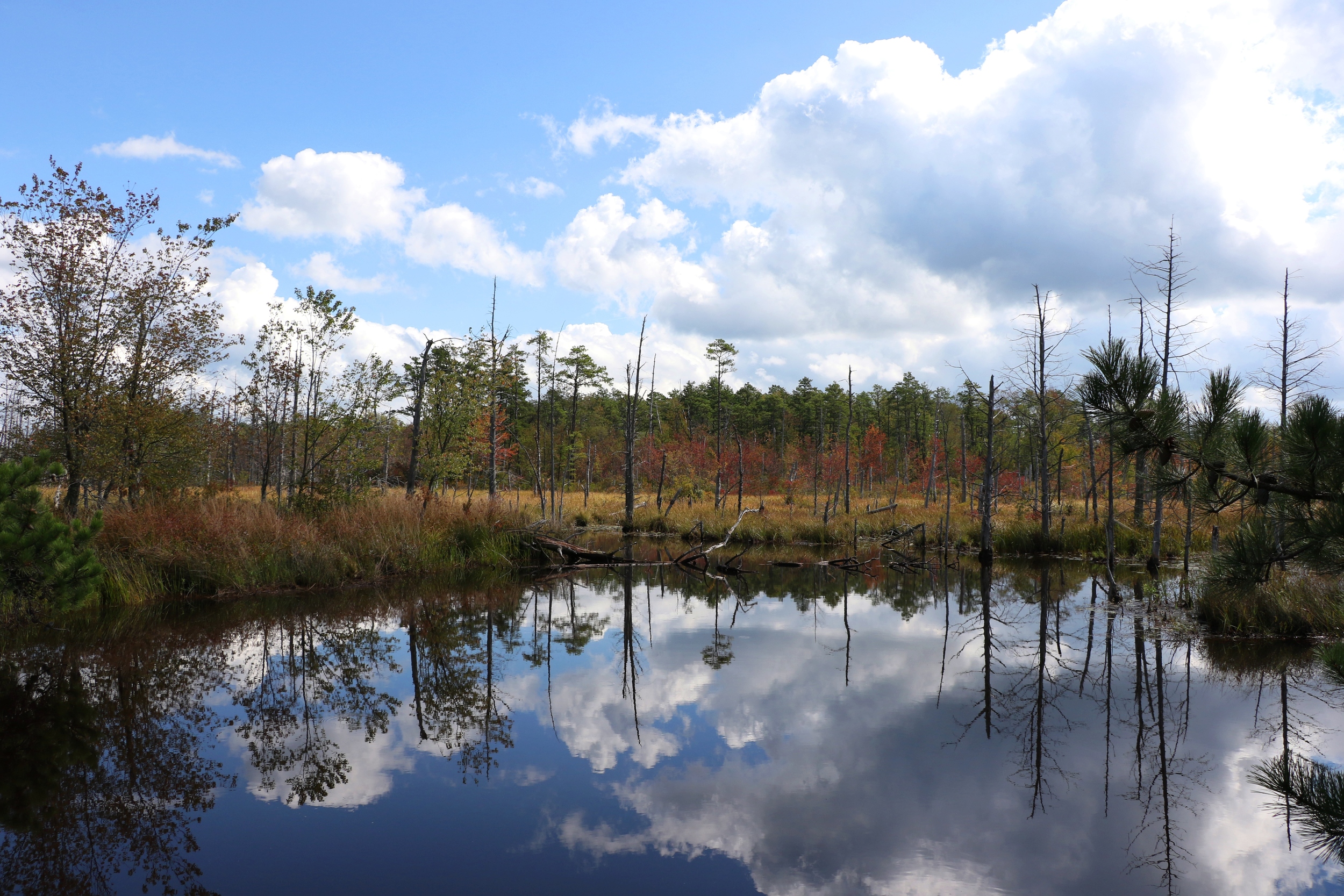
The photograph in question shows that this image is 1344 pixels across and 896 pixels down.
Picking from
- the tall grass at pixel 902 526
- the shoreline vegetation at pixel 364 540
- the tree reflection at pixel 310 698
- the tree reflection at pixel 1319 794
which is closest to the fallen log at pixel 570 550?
the shoreline vegetation at pixel 364 540

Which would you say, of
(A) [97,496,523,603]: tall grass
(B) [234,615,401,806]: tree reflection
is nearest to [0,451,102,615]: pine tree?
(B) [234,615,401,806]: tree reflection

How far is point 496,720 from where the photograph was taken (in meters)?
7.19

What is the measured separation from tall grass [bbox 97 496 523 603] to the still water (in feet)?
4.25

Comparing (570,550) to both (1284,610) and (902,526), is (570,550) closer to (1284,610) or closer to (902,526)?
(902,526)

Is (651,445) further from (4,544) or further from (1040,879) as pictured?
(1040,879)

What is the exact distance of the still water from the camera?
447cm

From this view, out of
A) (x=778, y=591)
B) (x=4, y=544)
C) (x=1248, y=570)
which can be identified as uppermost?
(x=1248, y=570)

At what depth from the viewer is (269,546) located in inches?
538

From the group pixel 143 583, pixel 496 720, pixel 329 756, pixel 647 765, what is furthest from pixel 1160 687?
pixel 143 583

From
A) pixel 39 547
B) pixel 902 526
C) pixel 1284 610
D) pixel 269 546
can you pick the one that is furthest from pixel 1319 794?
pixel 902 526

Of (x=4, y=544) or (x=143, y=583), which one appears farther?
(x=143, y=583)

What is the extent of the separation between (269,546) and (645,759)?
10638 millimetres

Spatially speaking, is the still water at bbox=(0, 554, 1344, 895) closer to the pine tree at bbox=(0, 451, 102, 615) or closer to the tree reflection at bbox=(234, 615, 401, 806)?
the tree reflection at bbox=(234, 615, 401, 806)

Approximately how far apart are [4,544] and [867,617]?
12.9m
